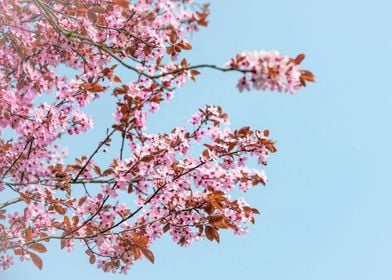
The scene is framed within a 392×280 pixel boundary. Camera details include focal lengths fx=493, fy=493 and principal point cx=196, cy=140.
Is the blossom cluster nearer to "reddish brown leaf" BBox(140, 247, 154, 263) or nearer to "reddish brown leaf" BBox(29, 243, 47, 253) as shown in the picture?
"reddish brown leaf" BBox(140, 247, 154, 263)

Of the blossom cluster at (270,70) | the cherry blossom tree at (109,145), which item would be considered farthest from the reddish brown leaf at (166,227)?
the blossom cluster at (270,70)

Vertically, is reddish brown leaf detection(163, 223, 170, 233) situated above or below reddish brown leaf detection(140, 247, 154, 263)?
above

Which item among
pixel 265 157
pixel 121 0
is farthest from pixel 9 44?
pixel 265 157

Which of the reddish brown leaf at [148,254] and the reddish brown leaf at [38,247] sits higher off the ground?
the reddish brown leaf at [38,247]

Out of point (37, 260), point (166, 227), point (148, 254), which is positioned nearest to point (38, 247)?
point (37, 260)

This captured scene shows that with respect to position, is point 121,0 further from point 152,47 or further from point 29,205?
point 29,205

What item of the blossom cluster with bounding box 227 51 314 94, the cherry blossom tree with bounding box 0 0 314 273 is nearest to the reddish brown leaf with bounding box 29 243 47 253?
the cherry blossom tree with bounding box 0 0 314 273

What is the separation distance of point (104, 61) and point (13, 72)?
3.88 ft

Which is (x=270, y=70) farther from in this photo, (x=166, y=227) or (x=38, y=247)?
(x=38, y=247)

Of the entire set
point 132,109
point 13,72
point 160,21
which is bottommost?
point 132,109

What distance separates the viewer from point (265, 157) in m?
5.70

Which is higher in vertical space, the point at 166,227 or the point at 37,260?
the point at 37,260

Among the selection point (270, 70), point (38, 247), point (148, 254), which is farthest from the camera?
point (38, 247)

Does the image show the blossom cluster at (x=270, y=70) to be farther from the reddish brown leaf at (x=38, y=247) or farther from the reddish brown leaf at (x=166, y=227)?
the reddish brown leaf at (x=38, y=247)
